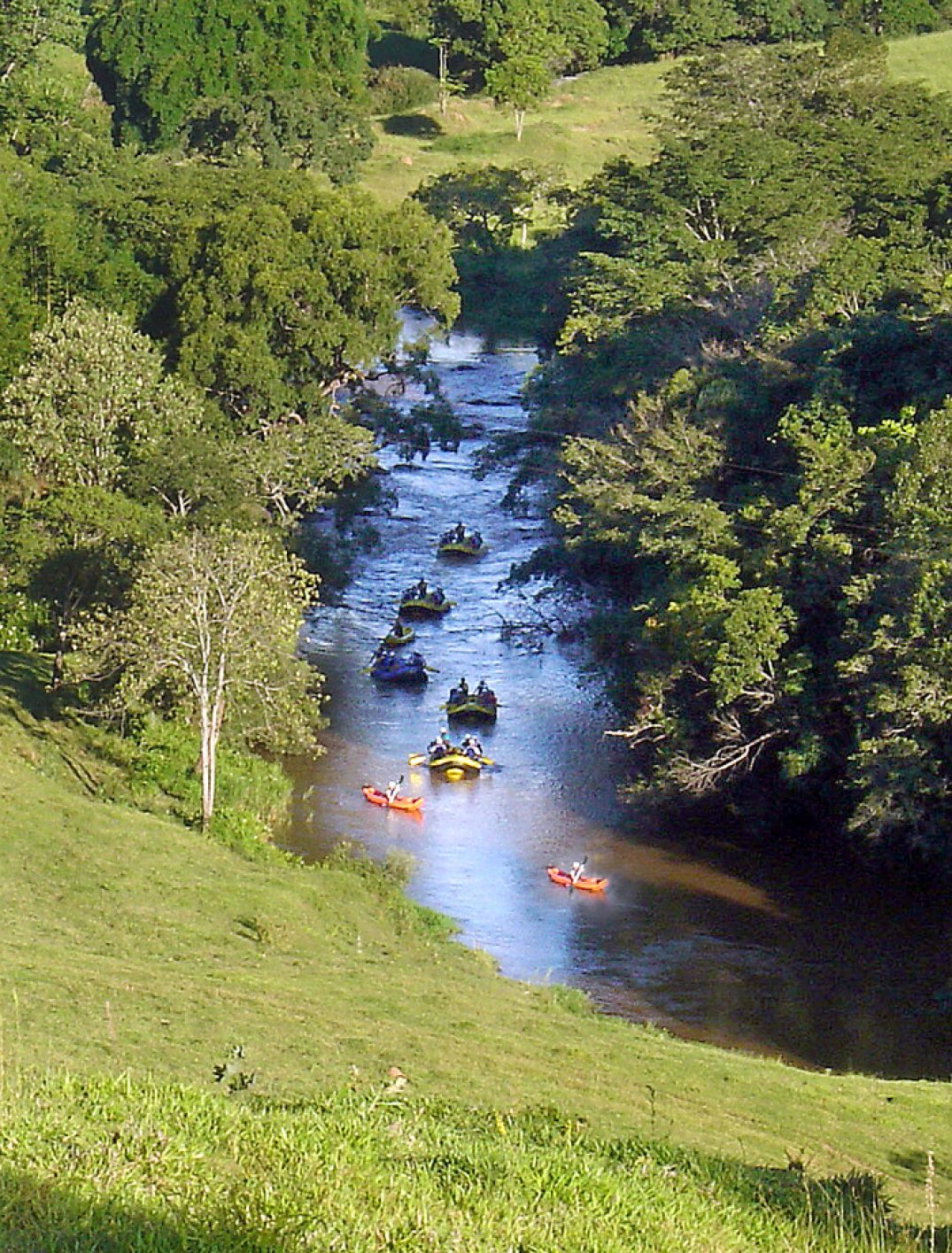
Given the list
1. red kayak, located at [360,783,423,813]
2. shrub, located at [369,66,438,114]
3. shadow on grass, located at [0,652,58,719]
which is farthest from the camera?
shrub, located at [369,66,438,114]

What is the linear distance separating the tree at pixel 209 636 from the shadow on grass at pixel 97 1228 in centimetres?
1952

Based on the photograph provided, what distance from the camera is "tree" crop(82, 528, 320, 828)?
25281 millimetres

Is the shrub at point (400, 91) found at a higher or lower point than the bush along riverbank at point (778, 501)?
lower

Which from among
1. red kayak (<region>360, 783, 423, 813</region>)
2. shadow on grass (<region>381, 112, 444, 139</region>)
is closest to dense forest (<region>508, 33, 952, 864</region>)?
red kayak (<region>360, 783, 423, 813</region>)

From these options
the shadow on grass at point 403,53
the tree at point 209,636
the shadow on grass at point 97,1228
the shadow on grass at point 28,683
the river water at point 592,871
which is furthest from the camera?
the shadow on grass at point 403,53

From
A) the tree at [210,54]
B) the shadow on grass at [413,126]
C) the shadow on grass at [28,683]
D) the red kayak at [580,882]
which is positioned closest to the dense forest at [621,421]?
the shadow on grass at [28,683]

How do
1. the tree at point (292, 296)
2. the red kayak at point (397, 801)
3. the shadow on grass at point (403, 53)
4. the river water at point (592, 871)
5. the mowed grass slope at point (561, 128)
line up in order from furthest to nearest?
the shadow on grass at point (403, 53), the mowed grass slope at point (561, 128), the tree at point (292, 296), the red kayak at point (397, 801), the river water at point (592, 871)

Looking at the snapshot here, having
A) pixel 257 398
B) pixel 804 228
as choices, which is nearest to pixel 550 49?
pixel 804 228

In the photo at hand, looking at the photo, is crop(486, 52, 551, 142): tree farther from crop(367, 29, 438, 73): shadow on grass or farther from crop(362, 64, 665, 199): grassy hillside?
crop(367, 29, 438, 73): shadow on grass

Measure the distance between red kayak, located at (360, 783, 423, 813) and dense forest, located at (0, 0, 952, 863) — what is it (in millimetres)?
1929

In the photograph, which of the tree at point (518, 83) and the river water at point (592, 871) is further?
the tree at point (518, 83)

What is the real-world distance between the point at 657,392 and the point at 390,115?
47961 millimetres

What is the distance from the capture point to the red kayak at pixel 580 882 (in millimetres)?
26641

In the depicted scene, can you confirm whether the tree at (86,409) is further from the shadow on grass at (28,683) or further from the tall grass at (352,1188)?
the tall grass at (352,1188)
